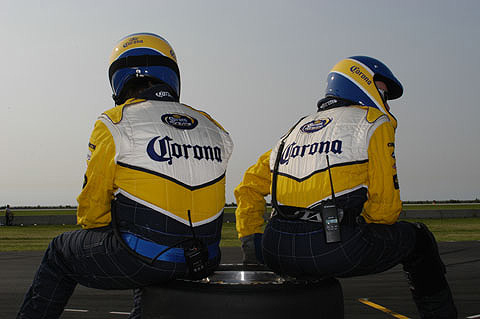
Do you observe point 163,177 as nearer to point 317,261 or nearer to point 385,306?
point 317,261

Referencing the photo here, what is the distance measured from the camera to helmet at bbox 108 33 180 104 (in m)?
2.85

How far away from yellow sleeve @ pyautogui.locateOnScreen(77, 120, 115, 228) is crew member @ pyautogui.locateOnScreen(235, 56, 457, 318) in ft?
3.14

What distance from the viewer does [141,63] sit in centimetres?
285

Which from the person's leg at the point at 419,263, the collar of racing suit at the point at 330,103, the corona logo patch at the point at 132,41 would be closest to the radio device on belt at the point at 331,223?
the person's leg at the point at 419,263

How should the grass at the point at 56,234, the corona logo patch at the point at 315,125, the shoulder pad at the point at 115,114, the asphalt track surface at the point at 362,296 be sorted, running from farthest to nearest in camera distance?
the grass at the point at 56,234, the asphalt track surface at the point at 362,296, the corona logo patch at the point at 315,125, the shoulder pad at the point at 115,114

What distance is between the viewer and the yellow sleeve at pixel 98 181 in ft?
7.41

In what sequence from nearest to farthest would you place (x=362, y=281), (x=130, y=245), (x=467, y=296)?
(x=130, y=245), (x=467, y=296), (x=362, y=281)

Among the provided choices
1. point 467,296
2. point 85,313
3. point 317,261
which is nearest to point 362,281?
point 467,296

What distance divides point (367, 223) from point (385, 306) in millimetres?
2886

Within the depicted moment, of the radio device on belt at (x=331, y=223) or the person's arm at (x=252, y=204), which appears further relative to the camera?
the person's arm at (x=252, y=204)

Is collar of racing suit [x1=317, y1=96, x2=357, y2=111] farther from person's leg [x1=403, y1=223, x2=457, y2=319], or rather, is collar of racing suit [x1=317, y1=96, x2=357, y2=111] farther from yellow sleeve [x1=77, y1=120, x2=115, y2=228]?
yellow sleeve [x1=77, y1=120, x2=115, y2=228]

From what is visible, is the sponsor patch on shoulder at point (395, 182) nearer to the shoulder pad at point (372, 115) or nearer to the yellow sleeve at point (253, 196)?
the shoulder pad at point (372, 115)

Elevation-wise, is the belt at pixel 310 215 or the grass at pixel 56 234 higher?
the belt at pixel 310 215

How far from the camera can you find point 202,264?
2246 mm
